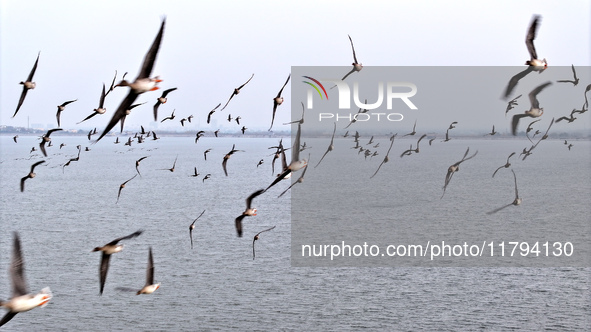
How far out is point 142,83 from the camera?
12914 millimetres

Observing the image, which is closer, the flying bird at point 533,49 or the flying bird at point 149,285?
the flying bird at point 533,49

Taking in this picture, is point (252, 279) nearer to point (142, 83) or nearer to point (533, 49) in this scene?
point (533, 49)

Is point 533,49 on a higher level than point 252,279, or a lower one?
higher

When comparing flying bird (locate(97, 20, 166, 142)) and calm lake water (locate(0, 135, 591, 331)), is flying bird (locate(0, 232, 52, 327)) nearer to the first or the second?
flying bird (locate(97, 20, 166, 142))

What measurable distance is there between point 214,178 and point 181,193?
27.0 meters

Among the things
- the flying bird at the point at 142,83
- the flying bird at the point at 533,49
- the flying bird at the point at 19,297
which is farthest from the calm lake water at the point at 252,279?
the flying bird at the point at 142,83

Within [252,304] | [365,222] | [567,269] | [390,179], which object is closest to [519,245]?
[567,269]

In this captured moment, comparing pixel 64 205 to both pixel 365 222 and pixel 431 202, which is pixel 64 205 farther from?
pixel 431 202

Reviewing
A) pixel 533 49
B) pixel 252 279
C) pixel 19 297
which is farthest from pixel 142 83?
pixel 252 279

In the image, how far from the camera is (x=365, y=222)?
7269 cm

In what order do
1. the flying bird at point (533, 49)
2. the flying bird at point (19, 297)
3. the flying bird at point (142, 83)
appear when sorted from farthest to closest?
1. the flying bird at point (533, 49)
2. the flying bird at point (19, 297)
3. the flying bird at point (142, 83)

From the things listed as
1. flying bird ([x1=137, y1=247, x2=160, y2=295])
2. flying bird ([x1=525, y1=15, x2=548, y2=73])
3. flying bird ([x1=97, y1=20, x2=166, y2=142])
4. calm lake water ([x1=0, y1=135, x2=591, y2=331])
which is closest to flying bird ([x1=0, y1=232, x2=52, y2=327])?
flying bird ([x1=97, y1=20, x2=166, y2=142])

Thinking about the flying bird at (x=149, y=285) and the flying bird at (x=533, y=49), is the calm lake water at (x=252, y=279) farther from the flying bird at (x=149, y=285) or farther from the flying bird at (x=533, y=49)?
the flying bird at (x=533, y=49)

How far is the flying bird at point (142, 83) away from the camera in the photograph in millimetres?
10834
